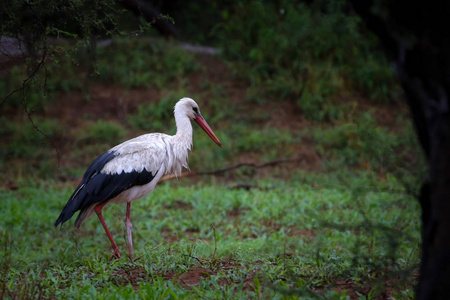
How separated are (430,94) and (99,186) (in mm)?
3561

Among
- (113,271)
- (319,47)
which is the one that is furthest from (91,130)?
(113,271)

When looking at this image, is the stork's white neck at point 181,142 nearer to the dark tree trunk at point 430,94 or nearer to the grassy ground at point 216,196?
the grassy ground at point 216,196

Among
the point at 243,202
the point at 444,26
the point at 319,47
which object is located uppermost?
the point at 319,47

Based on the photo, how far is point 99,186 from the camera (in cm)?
526

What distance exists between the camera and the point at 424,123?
2613 mm

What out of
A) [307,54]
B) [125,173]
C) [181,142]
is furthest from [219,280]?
[307,54]

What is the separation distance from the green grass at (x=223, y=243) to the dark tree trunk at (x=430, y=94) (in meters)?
0.47

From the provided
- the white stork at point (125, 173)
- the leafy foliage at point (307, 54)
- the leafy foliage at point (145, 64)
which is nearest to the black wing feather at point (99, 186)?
the white stork at point (125, 173)

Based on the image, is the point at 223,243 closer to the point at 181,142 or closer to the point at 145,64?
the point at 181,142

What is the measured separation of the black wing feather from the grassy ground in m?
0.41

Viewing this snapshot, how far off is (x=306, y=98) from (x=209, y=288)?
8178mm

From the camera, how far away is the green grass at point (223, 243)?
12.0 feet

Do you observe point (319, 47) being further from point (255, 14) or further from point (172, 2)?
point (172, 2)

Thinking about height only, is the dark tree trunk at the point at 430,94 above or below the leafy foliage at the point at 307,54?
below
